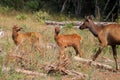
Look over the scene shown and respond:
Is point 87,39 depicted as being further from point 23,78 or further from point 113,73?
point 23,78

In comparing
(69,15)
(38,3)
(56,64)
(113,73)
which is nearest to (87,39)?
(113,73)

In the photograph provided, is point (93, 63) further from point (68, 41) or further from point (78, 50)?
point (68, 41)

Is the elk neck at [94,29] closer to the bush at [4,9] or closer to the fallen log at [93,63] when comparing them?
the fallen log at [93,63]

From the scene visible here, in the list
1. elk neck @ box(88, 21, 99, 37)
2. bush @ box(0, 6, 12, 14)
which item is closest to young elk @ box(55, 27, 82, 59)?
elk neck @ box(88, 21, 99, 37)

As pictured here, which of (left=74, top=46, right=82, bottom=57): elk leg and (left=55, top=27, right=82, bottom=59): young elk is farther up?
(left=55, top=27, right=82, bottom=59): young elk

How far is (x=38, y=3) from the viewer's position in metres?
36.4

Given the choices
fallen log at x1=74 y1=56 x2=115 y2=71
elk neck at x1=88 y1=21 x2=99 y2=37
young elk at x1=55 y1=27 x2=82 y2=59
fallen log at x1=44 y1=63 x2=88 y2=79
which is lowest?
fallen log at x1=74 y1=56 x2=115 y2=71

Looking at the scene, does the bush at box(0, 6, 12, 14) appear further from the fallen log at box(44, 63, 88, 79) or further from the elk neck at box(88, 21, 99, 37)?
the fallen log at box(44, 63, 88, 79)

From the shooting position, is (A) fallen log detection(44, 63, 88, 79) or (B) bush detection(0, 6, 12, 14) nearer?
(A) fallen log detection(44, 63, 88, 79)

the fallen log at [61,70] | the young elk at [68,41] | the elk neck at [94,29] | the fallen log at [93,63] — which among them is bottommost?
the fallen log at [93,63]

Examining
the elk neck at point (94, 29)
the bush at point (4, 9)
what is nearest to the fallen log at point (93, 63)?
the elk neck at point (94, 29)

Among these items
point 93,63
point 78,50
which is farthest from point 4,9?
point 93,63

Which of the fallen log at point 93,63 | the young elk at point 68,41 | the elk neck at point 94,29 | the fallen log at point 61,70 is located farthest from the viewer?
the young elk at point 68,41

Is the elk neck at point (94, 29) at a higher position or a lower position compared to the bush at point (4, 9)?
higher
